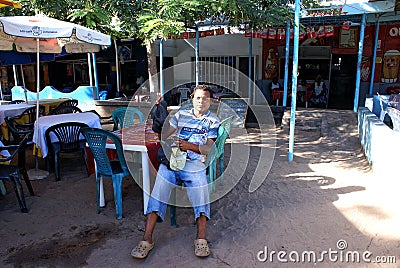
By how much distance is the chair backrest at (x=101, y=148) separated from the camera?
125 inches

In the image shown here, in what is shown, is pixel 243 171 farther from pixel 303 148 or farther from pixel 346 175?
pixel 303 148

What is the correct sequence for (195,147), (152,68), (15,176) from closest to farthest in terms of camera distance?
(195,147) → (15,176) → (152,68)

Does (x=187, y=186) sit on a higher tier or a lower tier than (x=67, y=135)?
lower

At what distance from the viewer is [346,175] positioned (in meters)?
4.43

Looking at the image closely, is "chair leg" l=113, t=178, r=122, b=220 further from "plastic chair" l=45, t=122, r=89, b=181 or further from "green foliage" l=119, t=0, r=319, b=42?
"green foliage" l=119, t=0, r=319, b=42

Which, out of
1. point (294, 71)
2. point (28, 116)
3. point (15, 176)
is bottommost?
point (15, 176)

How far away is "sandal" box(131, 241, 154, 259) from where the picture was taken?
2523 millimetres

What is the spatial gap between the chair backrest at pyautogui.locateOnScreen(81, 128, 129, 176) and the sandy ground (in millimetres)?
506

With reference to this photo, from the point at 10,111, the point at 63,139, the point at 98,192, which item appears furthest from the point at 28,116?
the point at 98,192

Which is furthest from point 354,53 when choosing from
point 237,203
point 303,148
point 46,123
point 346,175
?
point 46,123

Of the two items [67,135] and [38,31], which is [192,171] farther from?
[38,31]

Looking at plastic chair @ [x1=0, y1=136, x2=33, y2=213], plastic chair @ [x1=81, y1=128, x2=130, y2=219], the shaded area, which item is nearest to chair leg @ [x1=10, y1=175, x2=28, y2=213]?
plastic chair @ [x1=0, y1=136, x2=33, y2=213]

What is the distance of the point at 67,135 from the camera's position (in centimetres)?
443

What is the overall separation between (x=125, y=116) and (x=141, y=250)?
102 inches
